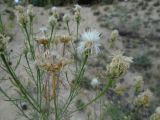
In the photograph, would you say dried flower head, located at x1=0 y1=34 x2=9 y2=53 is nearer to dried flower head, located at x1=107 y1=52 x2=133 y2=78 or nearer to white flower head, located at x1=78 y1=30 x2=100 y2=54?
white flower head, located at x1=78 y1=30 x2=100 y2=54

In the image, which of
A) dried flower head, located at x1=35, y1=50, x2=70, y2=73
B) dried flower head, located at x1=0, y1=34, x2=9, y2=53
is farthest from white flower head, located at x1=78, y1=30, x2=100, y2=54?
Answer: dried flower head, located at x1=0, y1=34, x2=9, y2=53

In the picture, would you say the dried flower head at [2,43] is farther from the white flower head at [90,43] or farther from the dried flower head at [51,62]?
the white flower head at [90,43]

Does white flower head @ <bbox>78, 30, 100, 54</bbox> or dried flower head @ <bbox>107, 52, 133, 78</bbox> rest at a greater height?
white flower head @ <bbox>78, 30, 100, 54</bbox>

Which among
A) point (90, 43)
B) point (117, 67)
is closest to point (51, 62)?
point (90, 43)

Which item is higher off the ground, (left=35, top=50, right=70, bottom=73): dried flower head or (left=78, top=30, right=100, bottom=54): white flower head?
(left=78, top=30, right=100, bottom=54): white flower head

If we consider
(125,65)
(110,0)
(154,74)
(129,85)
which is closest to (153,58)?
(154,74)

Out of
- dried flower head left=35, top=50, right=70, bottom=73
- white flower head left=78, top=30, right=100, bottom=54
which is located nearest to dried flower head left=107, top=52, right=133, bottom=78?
white flower head left=78, top=30, right=100, bottom=54

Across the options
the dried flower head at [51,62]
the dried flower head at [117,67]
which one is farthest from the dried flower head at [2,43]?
the dried flower head at [117,67]

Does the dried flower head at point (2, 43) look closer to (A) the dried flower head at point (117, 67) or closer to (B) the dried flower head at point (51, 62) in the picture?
(B) the dried flower head at point (51, 62)

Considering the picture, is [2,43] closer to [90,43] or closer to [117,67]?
[90,43]

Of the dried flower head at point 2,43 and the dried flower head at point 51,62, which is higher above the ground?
the dried flower head at point 2,43
